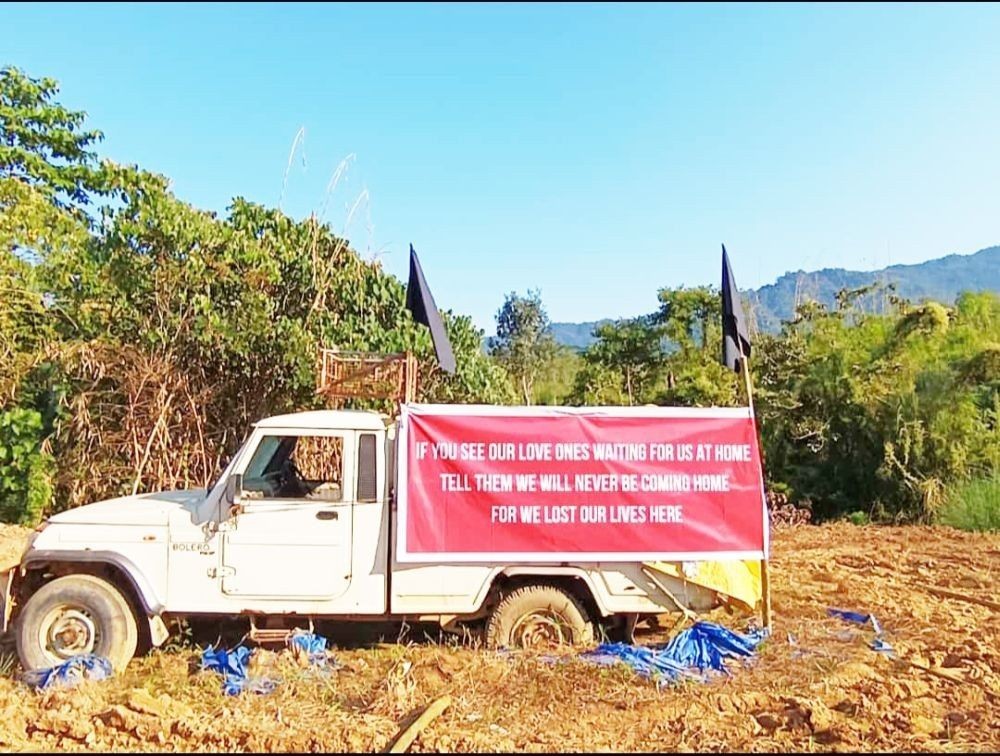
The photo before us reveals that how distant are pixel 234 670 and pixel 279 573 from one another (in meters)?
0.69

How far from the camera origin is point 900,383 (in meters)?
15.1

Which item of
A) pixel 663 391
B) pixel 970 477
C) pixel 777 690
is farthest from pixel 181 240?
pixel 970 477

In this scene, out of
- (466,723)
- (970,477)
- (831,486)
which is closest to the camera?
(466,723)

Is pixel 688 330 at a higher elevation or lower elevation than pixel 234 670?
higher

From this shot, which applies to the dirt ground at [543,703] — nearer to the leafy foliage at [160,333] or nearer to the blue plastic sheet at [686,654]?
the blue plastic sheet at [686,654]

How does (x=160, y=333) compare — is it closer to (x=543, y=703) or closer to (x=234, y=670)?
(x=234, y=670)

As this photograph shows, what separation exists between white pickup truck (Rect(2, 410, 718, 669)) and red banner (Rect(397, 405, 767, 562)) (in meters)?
0.17

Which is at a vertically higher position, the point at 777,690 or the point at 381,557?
the point at 381,557

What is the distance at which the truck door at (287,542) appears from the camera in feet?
19.3

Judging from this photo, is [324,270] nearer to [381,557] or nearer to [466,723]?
[381,557]

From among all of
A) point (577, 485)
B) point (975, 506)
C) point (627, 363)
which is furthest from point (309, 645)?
point (627, 363)

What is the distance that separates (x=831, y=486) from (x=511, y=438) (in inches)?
466

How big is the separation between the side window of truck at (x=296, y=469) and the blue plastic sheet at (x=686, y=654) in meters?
2.26

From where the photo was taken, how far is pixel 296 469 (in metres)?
6.42
